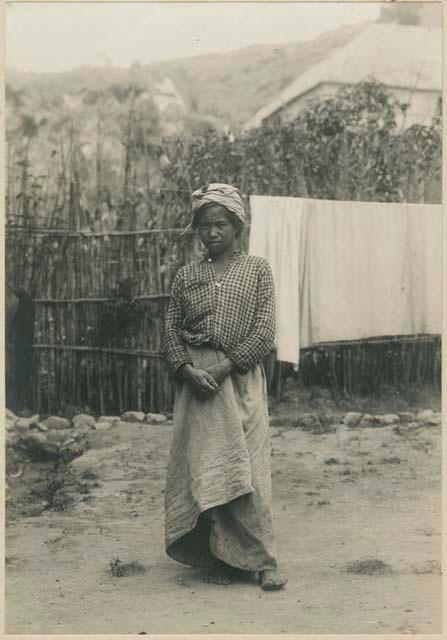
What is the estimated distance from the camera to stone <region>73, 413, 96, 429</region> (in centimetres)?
679

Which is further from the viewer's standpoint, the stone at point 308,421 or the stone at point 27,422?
the stone at point 308,421

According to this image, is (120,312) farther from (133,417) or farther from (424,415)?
(424,415)

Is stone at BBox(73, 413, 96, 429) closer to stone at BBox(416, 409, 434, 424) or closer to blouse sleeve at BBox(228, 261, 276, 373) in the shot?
stone at BBox(416, 409, 434, 424)

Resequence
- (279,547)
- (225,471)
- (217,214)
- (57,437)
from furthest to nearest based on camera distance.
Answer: (57,437) < (279,547) < (217,214) < (225,471)

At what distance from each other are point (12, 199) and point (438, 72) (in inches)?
183

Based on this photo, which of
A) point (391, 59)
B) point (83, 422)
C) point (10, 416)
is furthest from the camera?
point (391, 59)

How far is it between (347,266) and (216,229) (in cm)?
295

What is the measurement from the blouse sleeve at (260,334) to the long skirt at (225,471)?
0.10 metres

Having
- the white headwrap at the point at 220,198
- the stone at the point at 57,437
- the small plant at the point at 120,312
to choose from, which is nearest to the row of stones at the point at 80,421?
the stone at the point at 57,437

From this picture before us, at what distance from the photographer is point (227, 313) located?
12.1 ft

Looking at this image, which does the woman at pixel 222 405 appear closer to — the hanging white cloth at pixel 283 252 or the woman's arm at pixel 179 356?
the woman's arm at pixel 179 356

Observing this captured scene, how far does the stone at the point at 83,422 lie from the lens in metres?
6.79

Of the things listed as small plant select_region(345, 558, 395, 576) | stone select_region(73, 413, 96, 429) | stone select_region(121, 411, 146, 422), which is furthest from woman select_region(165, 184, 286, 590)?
stone select_region(121, 411, 146, 422)

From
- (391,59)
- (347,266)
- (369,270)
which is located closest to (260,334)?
(347,266)
